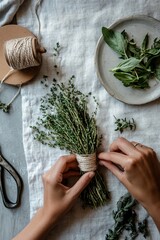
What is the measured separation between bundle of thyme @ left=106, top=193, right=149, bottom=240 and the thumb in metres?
0.10

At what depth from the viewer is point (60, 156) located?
3.57 feet

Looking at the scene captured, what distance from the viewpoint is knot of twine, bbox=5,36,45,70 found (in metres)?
1.01

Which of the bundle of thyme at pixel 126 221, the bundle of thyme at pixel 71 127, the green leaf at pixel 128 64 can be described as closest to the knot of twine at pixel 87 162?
the bundle of thyme at pixel 71 127

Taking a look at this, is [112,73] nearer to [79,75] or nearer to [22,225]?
[79,75]

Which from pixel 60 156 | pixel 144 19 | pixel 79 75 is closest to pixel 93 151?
pixel 60 156

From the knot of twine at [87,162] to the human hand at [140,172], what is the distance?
4cm

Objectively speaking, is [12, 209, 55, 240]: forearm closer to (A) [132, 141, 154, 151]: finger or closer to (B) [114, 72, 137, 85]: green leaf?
(A) [132, 141, 154, 151]: finger

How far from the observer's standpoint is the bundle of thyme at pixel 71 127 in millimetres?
1048

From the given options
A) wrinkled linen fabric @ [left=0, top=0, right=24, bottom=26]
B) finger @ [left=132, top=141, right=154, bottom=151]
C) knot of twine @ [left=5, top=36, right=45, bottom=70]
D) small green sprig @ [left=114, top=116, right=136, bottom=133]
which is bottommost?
finger @ [left=132, top=141, right=154, bottom=151]

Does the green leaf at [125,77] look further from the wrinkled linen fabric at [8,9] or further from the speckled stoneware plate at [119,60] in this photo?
the wrinkled linen fabric at [8,9]

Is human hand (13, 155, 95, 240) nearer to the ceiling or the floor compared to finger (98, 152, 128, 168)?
nearer to the floor

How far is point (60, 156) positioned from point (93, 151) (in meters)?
0.09

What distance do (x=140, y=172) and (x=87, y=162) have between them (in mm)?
132

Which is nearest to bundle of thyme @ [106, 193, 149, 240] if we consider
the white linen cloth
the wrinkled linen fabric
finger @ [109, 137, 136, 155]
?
the white linen cloth
